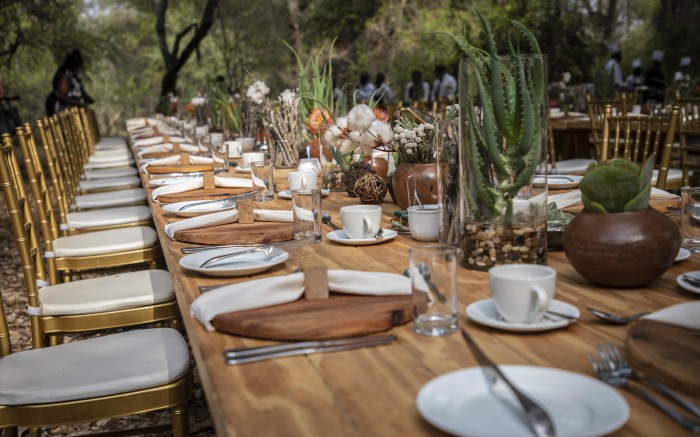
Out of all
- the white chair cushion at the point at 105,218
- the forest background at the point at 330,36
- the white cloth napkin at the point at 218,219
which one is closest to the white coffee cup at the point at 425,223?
the white cloth napkin at the point at 218,219

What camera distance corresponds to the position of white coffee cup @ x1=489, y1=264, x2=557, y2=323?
103 cm

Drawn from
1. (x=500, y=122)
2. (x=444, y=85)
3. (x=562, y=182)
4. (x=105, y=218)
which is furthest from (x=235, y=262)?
(x=444, y=85)

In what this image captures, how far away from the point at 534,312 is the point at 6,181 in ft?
5.72

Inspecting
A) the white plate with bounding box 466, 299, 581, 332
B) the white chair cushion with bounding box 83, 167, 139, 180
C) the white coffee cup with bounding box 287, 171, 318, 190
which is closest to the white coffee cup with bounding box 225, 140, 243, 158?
the white coffee cup with bounding box 287, 171, 318, 190

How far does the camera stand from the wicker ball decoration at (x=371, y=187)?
2240 mm

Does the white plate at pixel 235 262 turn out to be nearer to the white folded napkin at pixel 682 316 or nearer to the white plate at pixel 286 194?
the white folded napkin at pixel 682 316

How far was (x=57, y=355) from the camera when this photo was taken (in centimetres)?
179

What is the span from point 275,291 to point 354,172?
1.22m

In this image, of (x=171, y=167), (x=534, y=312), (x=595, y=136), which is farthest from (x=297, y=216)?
(x=595, y=136)

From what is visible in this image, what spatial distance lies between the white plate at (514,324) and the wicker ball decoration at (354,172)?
47.0 inches

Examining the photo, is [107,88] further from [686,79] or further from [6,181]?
[6,181]

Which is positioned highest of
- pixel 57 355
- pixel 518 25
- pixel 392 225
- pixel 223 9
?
pixel 223 9

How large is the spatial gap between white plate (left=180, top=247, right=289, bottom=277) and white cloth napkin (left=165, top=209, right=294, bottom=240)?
0.31 meters

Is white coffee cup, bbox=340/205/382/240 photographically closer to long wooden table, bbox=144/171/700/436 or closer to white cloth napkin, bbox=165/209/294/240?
white cloth napkin, bbox=165/209/294/240
